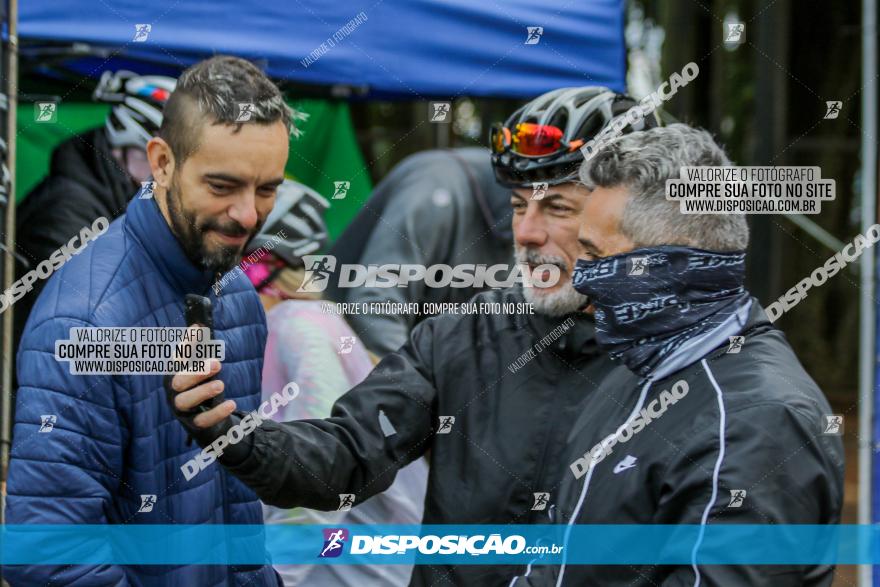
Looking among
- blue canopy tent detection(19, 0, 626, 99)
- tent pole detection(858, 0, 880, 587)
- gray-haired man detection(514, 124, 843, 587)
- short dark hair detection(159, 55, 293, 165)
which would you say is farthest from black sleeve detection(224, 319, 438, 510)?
tent pole detection(858, 0, 880, 587)

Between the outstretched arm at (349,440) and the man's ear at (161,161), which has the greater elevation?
the man's ear at (161,161)

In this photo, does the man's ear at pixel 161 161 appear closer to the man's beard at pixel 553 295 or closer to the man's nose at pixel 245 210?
the man's nose at pixel 245 210

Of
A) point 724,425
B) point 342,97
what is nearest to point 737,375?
point 724,425

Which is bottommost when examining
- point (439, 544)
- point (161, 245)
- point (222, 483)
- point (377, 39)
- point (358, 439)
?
point (439, 544)

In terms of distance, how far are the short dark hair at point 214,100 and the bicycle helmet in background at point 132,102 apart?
0.17 m

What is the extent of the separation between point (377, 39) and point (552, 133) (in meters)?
0.57

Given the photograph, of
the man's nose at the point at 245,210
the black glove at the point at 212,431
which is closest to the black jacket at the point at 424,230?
the man's nose at the point at 245,210

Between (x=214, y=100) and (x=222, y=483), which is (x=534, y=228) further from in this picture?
(x=222, y=483)

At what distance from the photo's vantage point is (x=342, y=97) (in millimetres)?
3014

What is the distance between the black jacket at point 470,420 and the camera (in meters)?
2.39

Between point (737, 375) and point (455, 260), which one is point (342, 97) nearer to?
point (455, 260)

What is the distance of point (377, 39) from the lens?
2.78m

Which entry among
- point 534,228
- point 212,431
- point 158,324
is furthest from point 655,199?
point 158,324

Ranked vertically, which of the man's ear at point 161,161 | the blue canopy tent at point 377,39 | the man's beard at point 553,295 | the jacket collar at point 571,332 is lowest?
the jacket collar at point 571,332
